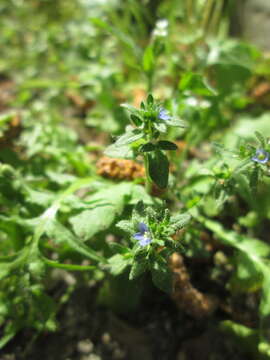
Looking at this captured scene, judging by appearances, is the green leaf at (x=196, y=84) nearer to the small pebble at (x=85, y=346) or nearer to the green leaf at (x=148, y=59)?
the green leaf at (x=148, y=59)

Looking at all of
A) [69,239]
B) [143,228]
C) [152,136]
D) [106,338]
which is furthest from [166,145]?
[106,338]

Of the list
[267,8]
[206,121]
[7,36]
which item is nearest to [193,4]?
[267,8]

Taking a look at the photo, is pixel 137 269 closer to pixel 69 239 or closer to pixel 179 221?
pixel 179 221

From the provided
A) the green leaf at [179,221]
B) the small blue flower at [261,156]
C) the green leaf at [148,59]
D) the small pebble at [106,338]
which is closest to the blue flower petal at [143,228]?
the green leaf at [179,221]

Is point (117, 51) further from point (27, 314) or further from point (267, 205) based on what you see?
point (27, 314)

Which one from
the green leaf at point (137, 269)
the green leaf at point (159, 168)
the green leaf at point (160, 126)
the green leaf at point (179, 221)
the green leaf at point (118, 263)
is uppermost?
the green leaf at point (160, 126)
